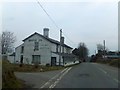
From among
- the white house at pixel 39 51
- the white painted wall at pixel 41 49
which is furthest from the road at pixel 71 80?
the white painted wall at pixel 41 49

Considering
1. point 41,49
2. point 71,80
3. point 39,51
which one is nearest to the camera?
point 71,80

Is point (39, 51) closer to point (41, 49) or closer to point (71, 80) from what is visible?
point (41, 49)

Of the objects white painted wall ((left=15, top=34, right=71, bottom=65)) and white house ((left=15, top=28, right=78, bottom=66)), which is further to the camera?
white painted wall ((left=15, top=34, right=71, bottom=65))

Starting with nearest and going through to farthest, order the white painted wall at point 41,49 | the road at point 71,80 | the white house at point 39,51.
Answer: the road at point 71,80 < the white house at point 39,51 < the white painted wall at point 41,49

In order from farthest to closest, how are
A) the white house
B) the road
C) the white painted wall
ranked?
the white painted wall
the white house
the road

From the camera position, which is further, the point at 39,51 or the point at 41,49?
the point at 39,51

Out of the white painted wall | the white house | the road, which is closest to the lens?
the road

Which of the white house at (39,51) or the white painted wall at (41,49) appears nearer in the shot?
the white house at (39,51)

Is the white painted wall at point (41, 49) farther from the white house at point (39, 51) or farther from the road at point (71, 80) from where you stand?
Answer: the road at point (71, 80)

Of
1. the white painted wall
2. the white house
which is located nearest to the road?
the white house

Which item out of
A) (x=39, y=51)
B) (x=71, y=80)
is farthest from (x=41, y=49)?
(x=71, y=80)

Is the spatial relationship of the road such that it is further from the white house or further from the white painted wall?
the white painted wall

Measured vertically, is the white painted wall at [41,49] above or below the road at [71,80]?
above

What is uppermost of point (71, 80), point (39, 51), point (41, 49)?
point (41, 49)
